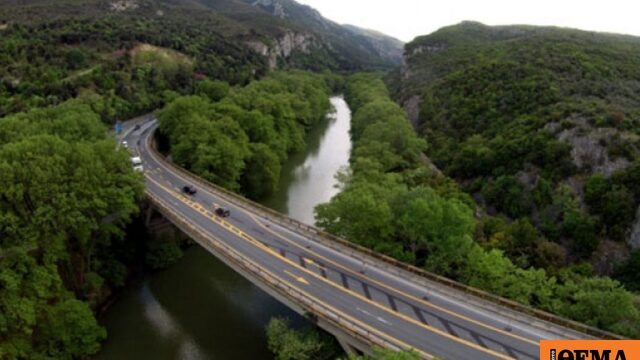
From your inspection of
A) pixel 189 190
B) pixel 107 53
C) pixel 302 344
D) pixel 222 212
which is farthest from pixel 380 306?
pixel 107 53

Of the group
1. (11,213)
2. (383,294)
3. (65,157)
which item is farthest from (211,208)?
(383,294)

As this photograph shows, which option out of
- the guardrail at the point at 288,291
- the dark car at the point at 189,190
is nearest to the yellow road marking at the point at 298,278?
the guardrail at the point at 288,291

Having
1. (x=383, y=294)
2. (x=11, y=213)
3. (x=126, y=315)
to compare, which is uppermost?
(x=11, y=213)

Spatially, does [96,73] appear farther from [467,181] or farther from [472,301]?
[472,301]

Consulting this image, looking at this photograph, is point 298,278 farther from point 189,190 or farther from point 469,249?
point 189,190

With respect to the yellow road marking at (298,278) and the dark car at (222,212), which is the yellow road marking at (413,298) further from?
the dark car at (222,212)
